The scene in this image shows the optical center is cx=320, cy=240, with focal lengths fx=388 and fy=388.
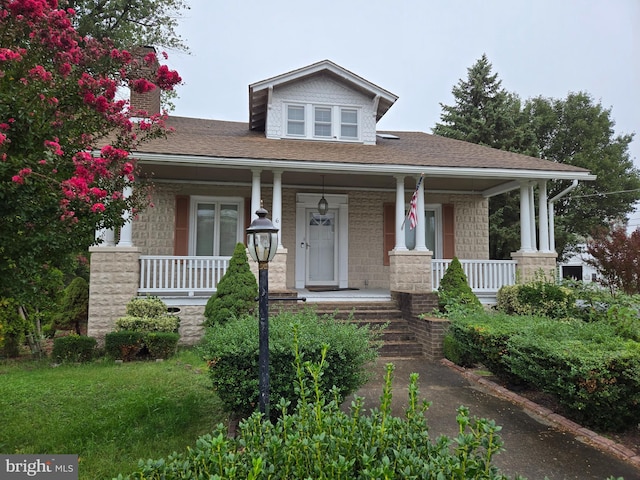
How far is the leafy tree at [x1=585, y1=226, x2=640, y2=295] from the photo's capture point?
467 inches

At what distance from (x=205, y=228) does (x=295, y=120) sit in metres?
3.72

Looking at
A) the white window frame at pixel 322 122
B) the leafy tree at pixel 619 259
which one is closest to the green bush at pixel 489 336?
the white window frame at pixel 322 122

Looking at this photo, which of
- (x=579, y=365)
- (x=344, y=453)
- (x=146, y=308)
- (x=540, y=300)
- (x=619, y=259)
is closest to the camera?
(x=344, y=453)

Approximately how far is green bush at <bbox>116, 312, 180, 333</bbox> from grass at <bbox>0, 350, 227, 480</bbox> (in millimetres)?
973

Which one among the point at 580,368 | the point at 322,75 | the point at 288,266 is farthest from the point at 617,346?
the point at 322,75

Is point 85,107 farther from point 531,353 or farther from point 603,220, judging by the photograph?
point 603,220

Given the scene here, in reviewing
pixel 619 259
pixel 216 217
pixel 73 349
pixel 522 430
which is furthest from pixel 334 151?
pixel 619 259

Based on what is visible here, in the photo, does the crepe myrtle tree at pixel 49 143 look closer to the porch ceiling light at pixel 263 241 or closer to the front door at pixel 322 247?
the porch ceiling light at pixel 263 241

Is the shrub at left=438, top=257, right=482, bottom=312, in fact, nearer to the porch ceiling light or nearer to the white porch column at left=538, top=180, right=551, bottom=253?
the white porch column at left=538, top=180, right=551, bottom=253

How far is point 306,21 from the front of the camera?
15.4 m

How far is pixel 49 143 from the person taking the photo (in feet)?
9.17

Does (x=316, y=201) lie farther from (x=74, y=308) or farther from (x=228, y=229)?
(x=74, y=308)

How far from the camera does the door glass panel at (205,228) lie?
10016 millimetres

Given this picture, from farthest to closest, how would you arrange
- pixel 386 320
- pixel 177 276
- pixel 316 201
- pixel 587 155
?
pixel 587 155
pixel 316 201
pixel 177 276
pixel 386 320
